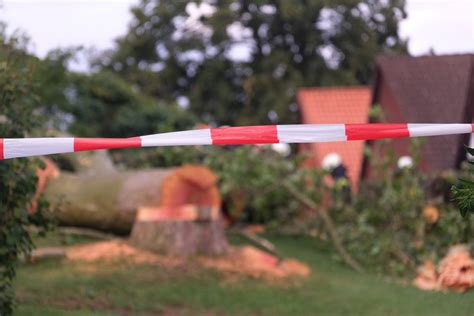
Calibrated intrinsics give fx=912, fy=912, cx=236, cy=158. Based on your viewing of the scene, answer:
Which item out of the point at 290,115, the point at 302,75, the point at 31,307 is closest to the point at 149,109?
the point at 290,115

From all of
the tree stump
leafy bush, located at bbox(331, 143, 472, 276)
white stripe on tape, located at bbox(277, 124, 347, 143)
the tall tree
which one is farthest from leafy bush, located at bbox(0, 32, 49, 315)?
the tall tree

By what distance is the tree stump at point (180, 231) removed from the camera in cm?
1127

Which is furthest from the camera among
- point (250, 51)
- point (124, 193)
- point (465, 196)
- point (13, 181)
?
point (250, 51)

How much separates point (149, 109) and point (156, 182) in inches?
532

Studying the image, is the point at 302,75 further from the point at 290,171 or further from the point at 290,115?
the point at 290,171

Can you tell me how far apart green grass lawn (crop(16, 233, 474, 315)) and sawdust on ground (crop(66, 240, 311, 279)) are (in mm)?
257

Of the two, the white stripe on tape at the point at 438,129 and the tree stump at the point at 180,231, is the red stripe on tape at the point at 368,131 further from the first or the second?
the tree stump at the point at 180,231

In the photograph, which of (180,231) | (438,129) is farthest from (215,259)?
(438,129)

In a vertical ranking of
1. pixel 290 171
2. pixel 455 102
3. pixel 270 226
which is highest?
pixel 455 102

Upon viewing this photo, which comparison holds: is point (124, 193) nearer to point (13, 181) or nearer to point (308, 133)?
point (13, 181)

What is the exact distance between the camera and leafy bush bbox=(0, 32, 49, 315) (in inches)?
240

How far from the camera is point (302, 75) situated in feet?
109

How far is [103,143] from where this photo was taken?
15.7 ft

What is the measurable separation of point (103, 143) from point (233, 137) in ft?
2.26
